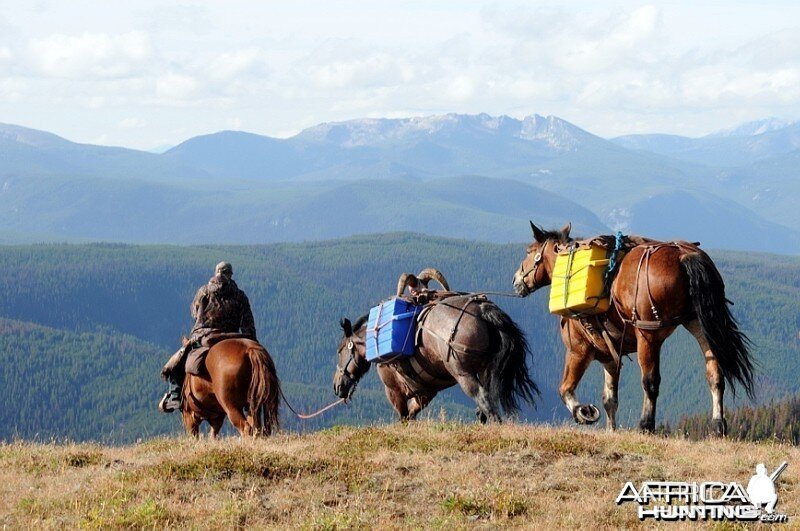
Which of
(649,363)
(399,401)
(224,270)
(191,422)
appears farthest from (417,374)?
(649,363)

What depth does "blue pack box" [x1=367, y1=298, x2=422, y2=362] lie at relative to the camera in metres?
20.6

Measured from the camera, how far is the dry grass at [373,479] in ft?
40.1

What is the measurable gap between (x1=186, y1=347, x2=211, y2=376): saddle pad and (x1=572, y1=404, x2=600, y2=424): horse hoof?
A: 19.3 ft

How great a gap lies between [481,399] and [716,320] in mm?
4052

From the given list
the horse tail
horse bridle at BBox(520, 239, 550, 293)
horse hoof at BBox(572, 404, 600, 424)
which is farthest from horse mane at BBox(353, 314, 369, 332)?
horse hoof at BBox(572, 404, 600, 424)

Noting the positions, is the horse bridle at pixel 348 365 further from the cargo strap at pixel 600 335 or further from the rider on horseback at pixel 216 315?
the cargo strap at pixel 600 335

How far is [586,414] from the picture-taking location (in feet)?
61.7

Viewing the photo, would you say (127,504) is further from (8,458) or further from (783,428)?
(783,428)

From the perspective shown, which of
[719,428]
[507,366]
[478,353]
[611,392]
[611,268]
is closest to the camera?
[719,428]

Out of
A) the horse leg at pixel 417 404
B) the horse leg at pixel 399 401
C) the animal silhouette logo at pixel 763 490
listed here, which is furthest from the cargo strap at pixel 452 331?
the animal silhouette logo at pixel 763 490

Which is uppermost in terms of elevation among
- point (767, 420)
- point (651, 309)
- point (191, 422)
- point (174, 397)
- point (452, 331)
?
point (651, 309)

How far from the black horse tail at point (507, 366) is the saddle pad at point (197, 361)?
14.7 ft

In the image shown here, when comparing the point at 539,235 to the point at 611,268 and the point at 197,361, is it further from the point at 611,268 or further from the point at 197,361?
the point at 197,361

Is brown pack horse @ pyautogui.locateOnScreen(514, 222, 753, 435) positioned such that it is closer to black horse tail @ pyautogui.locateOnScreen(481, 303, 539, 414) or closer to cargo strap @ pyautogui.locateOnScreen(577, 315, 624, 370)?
cargo strap @ pyautogui.locateOnScreen(577, 315, 624, 370)
